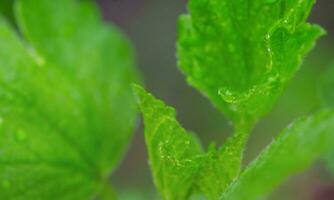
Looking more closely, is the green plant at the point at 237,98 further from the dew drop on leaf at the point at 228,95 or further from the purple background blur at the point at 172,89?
the purple background blur at the point at 172,89

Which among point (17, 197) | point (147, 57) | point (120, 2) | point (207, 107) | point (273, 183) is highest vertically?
point (120, 2)

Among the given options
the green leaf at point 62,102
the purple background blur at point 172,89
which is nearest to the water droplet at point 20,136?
the green leaf at point 62,102

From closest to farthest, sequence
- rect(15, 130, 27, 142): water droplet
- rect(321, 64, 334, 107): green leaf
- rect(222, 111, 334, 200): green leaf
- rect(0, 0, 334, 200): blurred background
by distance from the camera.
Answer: rect(222, 111, 334, 200): green leaf → rect(15, 130, 27, 142): water droplet → rect(321, 64, 334, 107): green leaf → rect(0, 0, 334, 200): blurred background

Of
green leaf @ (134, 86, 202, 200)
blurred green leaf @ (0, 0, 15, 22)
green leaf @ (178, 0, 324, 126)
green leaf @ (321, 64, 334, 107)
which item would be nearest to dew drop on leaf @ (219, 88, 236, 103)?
green leaf @ (178, 0, 324, 126)

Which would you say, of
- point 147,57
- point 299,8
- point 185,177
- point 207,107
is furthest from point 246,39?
point 147,57

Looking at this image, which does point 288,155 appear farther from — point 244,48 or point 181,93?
point 181,93

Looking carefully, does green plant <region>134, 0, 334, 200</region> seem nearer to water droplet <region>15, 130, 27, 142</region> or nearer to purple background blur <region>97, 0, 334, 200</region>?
water droplet <region>15, 130, 27, 142</region>

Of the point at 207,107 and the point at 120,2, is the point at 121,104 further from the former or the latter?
the point at 120,2
